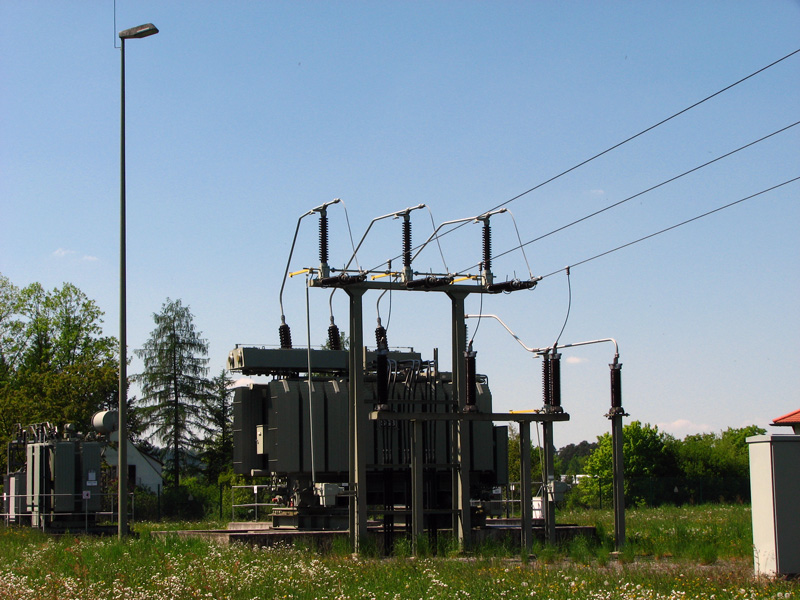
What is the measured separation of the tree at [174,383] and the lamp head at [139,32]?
184ft

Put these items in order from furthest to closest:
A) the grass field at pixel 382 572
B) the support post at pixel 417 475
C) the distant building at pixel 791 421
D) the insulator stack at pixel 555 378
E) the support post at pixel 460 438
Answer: the distant building at pixel 791 421 < the insulator stack at pixel 555 378 < the support post at pixel 460 438 < the support post at pixel 417 475 < the grass field at pixel 382 572

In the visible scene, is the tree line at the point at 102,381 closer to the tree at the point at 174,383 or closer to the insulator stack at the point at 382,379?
the tree at the point at 174,383

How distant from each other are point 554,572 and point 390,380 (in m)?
8.94

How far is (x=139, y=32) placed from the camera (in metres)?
25.2

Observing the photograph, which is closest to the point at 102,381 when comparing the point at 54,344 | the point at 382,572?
the point at 54,344

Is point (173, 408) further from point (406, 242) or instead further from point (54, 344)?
point (406, 242)

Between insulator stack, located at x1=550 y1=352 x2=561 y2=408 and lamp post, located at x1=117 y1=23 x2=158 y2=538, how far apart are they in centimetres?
962

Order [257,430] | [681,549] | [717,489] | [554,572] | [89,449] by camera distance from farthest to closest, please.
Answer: [717,489] → [89,449] → [257,430] → [681,549] → [554,572]

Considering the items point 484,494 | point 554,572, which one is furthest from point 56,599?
point 484,494

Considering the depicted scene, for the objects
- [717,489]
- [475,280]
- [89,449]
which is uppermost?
[475,280]

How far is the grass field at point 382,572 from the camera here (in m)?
14.7

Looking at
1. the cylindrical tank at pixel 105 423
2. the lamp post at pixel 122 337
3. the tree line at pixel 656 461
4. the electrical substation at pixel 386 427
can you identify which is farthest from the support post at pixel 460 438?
the tree line at pixel 656 461

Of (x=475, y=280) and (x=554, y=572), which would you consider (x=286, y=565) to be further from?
(x=475, y=280)

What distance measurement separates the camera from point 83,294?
233 ft
